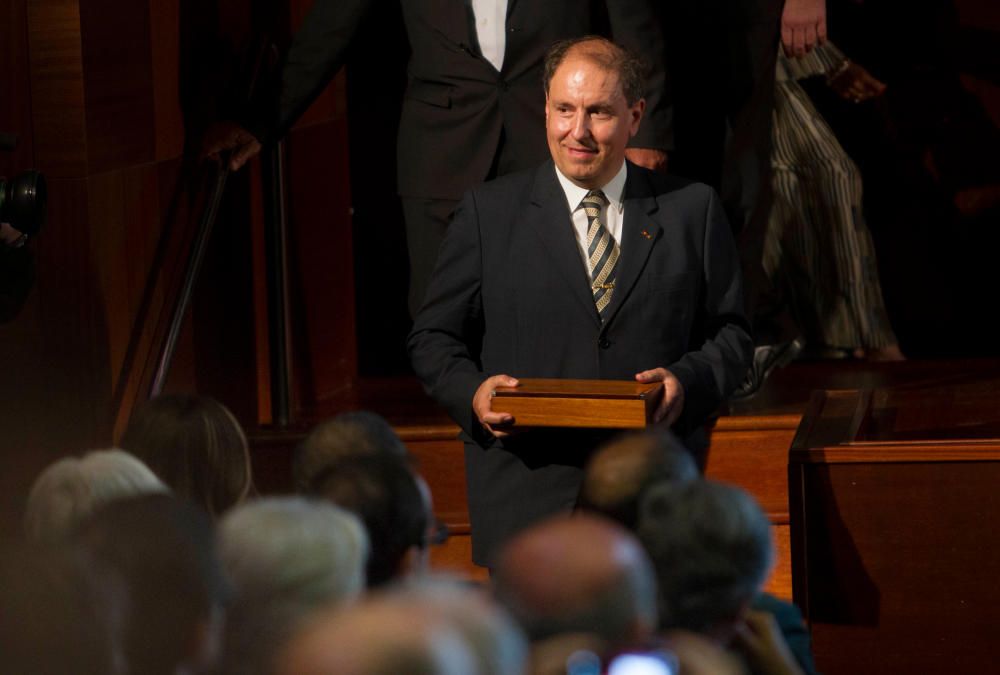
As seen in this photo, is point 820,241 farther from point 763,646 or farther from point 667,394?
point 763,646

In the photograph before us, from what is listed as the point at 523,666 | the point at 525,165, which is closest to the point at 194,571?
the point at 523,666

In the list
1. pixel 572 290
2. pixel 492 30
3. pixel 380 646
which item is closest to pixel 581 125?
pixel 572 290

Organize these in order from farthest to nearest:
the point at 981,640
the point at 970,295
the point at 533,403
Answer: the point at 970,295 → the point at 981,640 → the point at 533,403

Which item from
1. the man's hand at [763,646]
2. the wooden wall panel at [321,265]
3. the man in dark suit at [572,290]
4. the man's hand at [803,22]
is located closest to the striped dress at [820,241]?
the man's hand at [803,22]

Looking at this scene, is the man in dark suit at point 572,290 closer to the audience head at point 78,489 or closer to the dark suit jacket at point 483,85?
the dark suit jacket at point 483,85

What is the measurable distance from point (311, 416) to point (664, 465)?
225cm

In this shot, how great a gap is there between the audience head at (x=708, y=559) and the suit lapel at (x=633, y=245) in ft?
3.92

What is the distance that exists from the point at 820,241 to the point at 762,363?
3.28ft

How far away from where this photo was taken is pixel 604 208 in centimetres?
262

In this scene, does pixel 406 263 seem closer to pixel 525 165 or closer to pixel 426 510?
pixel 525 165

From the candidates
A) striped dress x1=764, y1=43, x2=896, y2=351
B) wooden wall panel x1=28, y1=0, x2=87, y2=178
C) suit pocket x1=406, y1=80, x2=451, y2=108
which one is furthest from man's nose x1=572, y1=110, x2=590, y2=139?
striped dress x1=764, y1=43, x2=896, y2=351

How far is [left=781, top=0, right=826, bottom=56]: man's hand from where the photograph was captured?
359 centimetres

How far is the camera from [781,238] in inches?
177

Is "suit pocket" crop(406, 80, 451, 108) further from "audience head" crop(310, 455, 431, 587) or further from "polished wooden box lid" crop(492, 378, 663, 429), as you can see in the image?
"audience head" crop(310, 455, 431, 587)
